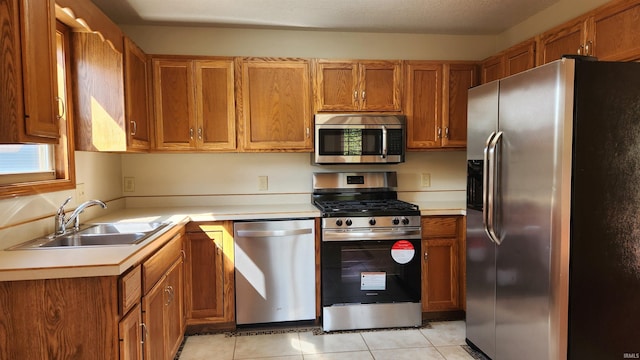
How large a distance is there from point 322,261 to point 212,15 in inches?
79.0

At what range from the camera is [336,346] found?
8.34 feet

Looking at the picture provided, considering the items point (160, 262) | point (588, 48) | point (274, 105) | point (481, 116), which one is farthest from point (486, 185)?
point (160, 262)

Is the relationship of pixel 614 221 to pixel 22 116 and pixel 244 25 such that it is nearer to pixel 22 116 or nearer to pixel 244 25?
pixel 22 116

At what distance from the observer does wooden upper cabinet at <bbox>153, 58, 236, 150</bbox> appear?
9.25ft

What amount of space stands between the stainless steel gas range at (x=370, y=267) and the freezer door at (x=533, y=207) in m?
Result: 0.73

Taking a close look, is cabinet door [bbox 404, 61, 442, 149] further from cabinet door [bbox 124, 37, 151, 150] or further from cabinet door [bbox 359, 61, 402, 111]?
cabinet door [bbox 124, 37, 151, 150]

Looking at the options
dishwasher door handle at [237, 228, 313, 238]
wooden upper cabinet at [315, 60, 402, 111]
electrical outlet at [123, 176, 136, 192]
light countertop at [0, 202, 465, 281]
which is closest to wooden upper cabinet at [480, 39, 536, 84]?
wooden upper cabinet at [315, 60, 402, 111]

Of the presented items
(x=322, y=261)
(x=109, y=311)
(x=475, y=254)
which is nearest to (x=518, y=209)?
(x=475, y=254)

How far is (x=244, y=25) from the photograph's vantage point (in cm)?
302

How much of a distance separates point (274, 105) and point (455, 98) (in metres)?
1.48

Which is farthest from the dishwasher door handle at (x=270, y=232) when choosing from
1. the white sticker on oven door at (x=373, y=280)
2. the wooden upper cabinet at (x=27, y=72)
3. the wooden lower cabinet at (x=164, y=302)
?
the wooden upper cabinet at (x=27, y=72)

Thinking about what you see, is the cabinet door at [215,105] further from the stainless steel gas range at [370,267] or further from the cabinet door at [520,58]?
the cabinet door at [520,58]

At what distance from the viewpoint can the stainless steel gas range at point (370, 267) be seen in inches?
106

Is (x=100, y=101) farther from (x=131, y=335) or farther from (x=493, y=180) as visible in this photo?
(x=493, y=180)
